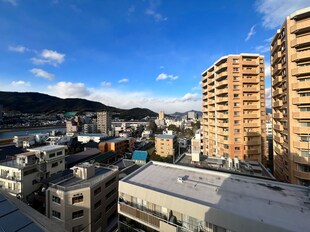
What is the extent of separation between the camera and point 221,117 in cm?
2220

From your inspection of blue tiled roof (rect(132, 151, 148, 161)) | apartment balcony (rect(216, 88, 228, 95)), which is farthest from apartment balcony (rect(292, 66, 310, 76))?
blue tiled roof (rect(132, 151, 148, 161))

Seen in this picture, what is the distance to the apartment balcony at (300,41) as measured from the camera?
40.9ft

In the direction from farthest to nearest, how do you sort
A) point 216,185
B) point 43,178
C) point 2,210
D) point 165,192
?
point 43,178
point 216,185
point 165,192
point 2,210

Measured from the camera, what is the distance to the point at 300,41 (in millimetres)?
12703

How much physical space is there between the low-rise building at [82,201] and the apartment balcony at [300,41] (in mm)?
18473

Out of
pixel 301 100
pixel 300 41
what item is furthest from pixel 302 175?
pixel 300 41

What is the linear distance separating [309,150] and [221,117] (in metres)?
10.4

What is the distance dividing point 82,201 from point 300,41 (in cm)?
2017

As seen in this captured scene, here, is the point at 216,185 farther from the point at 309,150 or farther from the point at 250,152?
the point at 250,152

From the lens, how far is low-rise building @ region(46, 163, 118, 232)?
1075 cm

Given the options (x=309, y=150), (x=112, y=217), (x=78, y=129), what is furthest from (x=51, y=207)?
(x=78, y=129)

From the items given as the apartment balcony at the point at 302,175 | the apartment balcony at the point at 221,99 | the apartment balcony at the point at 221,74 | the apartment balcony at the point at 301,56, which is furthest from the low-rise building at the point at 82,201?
the apartment balcony at the point at 221,74

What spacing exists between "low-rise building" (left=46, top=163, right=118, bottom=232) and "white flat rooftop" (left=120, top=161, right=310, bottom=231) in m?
4.40

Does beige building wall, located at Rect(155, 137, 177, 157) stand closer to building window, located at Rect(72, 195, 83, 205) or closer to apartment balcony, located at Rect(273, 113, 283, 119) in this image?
apartment balcony, located at Rect(273, 113, 283, 119)
